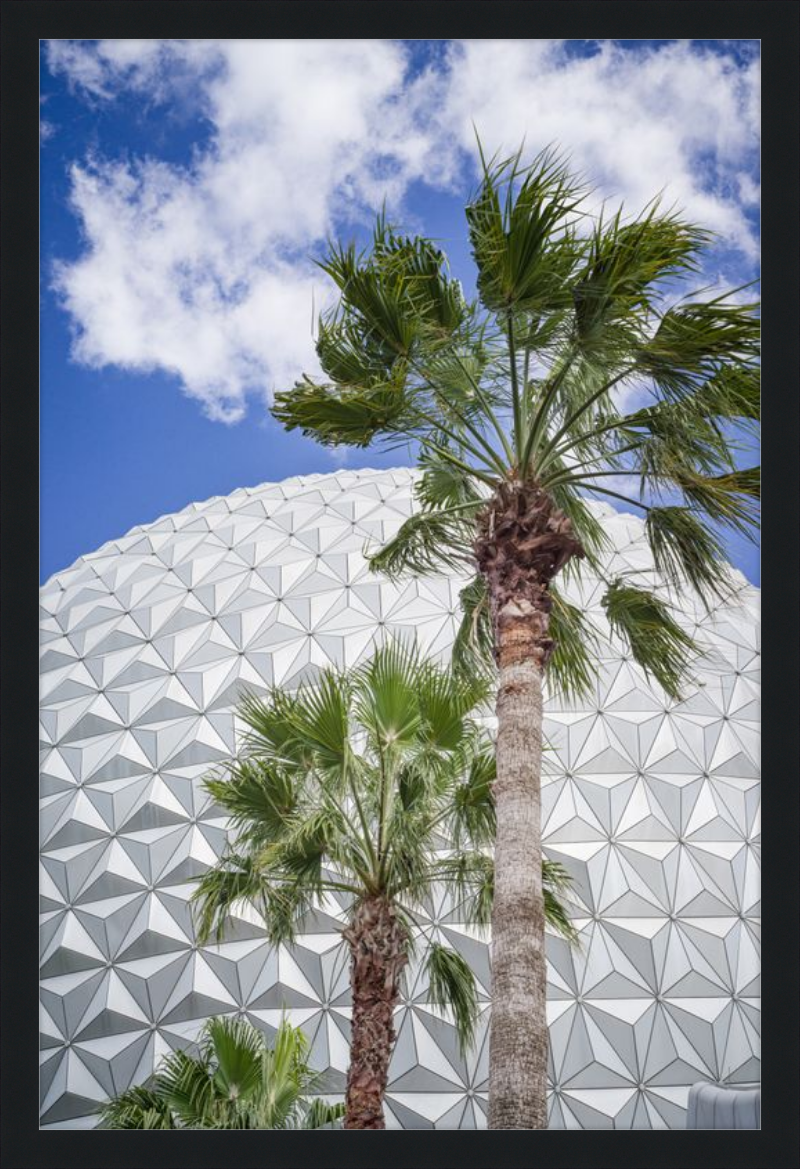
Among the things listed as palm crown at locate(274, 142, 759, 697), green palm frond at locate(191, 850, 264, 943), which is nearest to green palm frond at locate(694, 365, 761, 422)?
palm crown at locate(274, 142, 759, 697)

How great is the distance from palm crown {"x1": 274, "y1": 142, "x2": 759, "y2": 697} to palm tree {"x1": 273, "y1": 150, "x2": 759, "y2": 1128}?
0.01 m

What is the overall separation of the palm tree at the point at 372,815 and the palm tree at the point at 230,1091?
2.64 ft

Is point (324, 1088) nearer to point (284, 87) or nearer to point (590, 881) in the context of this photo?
point (590, 881)

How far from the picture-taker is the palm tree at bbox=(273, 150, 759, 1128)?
313 inches

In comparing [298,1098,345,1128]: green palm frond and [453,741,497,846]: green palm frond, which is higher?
[453,741,497,846]: green palm frond

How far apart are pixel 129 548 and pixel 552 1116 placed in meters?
15.2

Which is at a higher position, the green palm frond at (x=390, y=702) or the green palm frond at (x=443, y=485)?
→ the green palm frond at (x=443, y=485)

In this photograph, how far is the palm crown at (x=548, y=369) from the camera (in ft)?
26.9

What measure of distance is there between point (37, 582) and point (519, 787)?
322 centimetres

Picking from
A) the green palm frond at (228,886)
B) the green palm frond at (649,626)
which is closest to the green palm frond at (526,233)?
the green palm frond at (649,626)

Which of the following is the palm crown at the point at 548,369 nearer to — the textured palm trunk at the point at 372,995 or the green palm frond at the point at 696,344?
the green palm frond at the point at 696,344

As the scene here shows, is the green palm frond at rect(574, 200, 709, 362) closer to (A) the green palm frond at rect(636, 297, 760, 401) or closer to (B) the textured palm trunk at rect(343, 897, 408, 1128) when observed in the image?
(A) the green palm frond at rect(636, 297, 760, 401)

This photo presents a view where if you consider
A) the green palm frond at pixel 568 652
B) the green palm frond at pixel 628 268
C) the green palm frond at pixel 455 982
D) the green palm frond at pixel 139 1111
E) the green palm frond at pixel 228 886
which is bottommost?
the green palm frond at pixel 139 1111

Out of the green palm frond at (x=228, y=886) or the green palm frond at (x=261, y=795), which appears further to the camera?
the green palm frond at (x=228, y=886)
